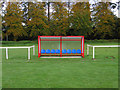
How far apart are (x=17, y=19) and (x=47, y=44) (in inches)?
846

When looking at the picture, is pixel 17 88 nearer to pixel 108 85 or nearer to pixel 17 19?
pixel 108 85

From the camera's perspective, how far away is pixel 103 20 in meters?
37.5

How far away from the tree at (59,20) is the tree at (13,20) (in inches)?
240

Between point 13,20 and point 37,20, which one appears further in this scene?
point 37,20

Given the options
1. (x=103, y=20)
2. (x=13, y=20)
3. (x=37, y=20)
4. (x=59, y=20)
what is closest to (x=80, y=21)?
(x=59, y=20)

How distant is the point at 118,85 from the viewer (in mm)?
5824

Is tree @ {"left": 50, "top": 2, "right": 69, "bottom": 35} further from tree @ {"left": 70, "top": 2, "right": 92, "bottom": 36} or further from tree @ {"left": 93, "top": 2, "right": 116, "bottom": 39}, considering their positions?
tree @ {"left": 93, "top": 2, "right": 116, "bottom": 39}

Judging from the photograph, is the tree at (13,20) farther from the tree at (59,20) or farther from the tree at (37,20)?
the tree at (59,20)

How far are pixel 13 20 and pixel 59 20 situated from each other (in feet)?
29.2

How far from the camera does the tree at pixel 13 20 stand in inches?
1378

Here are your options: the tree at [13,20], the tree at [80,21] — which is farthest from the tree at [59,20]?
the tree at [13,20]

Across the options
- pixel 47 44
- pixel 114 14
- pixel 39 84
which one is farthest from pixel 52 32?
pixel 39 84

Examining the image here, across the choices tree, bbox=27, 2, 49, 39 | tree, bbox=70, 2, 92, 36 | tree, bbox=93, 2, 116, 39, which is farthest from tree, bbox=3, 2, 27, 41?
tree, bbox=93, 2, 116, 39

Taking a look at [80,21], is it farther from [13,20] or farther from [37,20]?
[13,20]
